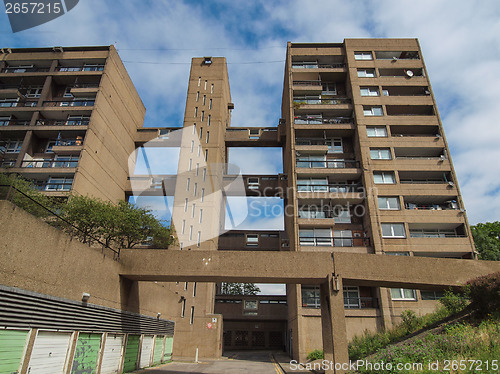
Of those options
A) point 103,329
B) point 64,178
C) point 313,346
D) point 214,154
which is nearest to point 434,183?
point 313,346

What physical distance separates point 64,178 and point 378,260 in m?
29.3

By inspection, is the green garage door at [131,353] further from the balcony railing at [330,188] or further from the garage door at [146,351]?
the balcony railing at [330,188]

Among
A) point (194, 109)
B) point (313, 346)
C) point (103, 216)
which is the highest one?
point (194, 109)

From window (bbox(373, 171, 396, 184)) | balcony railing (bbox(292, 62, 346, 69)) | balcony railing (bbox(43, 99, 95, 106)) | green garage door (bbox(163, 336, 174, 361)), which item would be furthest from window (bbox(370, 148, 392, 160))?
balcony railing (bbox(43, 99, 95, 106))

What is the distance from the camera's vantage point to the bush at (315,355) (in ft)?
77.6

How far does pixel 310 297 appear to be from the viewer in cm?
2781

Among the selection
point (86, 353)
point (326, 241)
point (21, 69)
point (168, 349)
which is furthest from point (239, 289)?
point (86, 353)

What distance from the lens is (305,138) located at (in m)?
36.3

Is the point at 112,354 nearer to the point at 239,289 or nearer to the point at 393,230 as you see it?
the point at 393,230

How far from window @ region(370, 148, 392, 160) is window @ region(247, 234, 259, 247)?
17.4 meters

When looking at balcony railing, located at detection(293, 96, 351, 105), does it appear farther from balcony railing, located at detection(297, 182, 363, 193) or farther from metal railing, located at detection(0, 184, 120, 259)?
metal railing, located at detection(0, 184, 120, 259)

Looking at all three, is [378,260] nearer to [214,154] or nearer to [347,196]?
[347,196]

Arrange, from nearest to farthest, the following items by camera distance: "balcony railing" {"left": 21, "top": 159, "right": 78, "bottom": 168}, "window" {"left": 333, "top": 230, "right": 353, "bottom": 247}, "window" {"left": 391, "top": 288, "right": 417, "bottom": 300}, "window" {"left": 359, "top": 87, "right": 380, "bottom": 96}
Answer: "window" {"left": 391, "top": 288, "right": 417, "bottom": 300}, "window" {"left": 333, "top": 230, "right": 353, "bottom": 247}, "balcony railing" {"left": 21, "top": 159, "right": 78, "bottom": 168}, "window" {"left": 359, "top": 87, "right": 380, "bottom": 96}

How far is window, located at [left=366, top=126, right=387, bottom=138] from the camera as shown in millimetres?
33938
